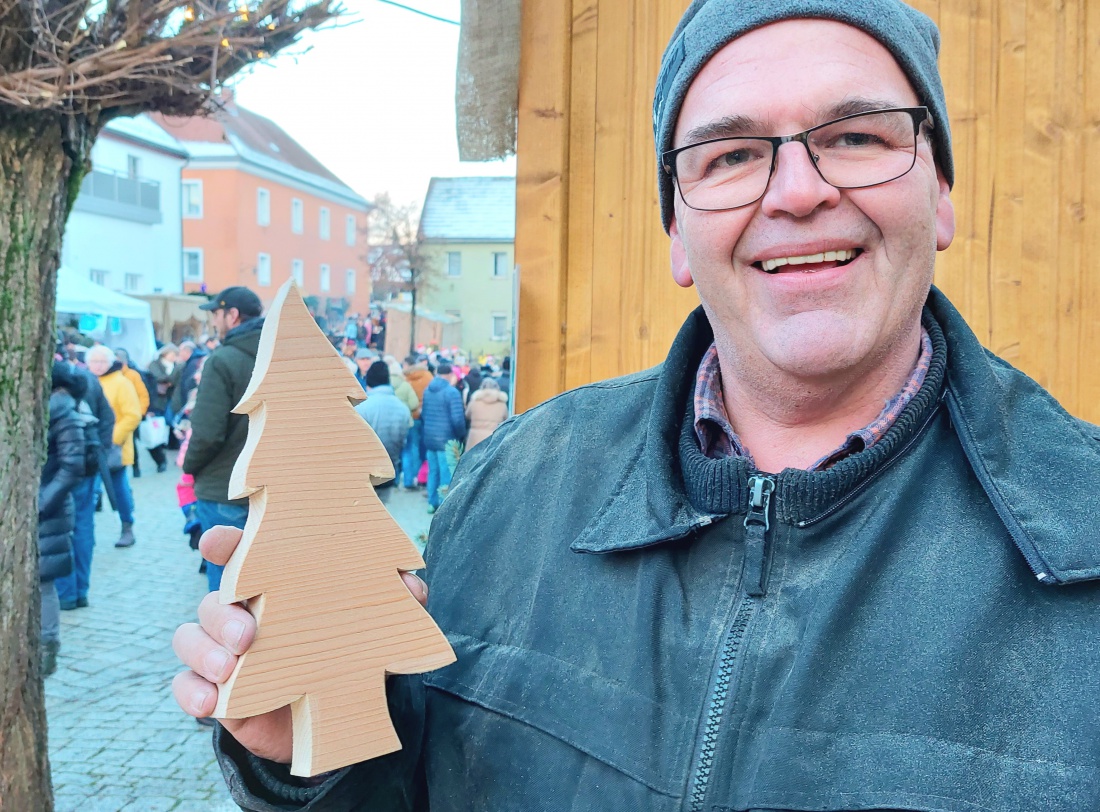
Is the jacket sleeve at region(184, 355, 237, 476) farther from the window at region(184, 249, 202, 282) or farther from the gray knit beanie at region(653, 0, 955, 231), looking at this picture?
the window at region(184, 249, 202, 282)

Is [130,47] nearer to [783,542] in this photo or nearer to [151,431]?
[783,542]

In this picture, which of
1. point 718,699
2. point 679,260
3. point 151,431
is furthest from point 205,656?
point 151,431

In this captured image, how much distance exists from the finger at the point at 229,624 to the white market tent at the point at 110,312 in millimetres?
14868

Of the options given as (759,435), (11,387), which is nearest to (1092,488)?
(759,435)

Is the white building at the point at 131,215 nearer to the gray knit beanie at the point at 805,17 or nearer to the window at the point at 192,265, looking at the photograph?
the window at the point at 192,265

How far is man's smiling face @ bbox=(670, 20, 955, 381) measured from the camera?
1308 millimetres

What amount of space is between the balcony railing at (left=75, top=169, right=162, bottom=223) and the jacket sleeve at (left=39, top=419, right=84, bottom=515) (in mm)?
24524

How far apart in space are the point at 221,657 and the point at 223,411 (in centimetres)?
434

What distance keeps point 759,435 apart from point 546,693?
1.73 feet

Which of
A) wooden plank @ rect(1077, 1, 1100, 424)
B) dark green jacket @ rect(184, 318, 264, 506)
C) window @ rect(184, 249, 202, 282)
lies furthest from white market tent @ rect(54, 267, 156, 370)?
window @ rect(184, 249, 202, 282)

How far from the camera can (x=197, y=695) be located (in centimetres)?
116

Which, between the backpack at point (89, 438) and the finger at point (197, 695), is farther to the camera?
the backpack at point (89, 438)

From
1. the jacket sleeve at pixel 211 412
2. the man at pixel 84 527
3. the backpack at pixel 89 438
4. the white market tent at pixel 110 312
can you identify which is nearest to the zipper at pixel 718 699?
the jacket sleeve at pixel 211 412

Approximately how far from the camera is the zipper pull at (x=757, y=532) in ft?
4.03
